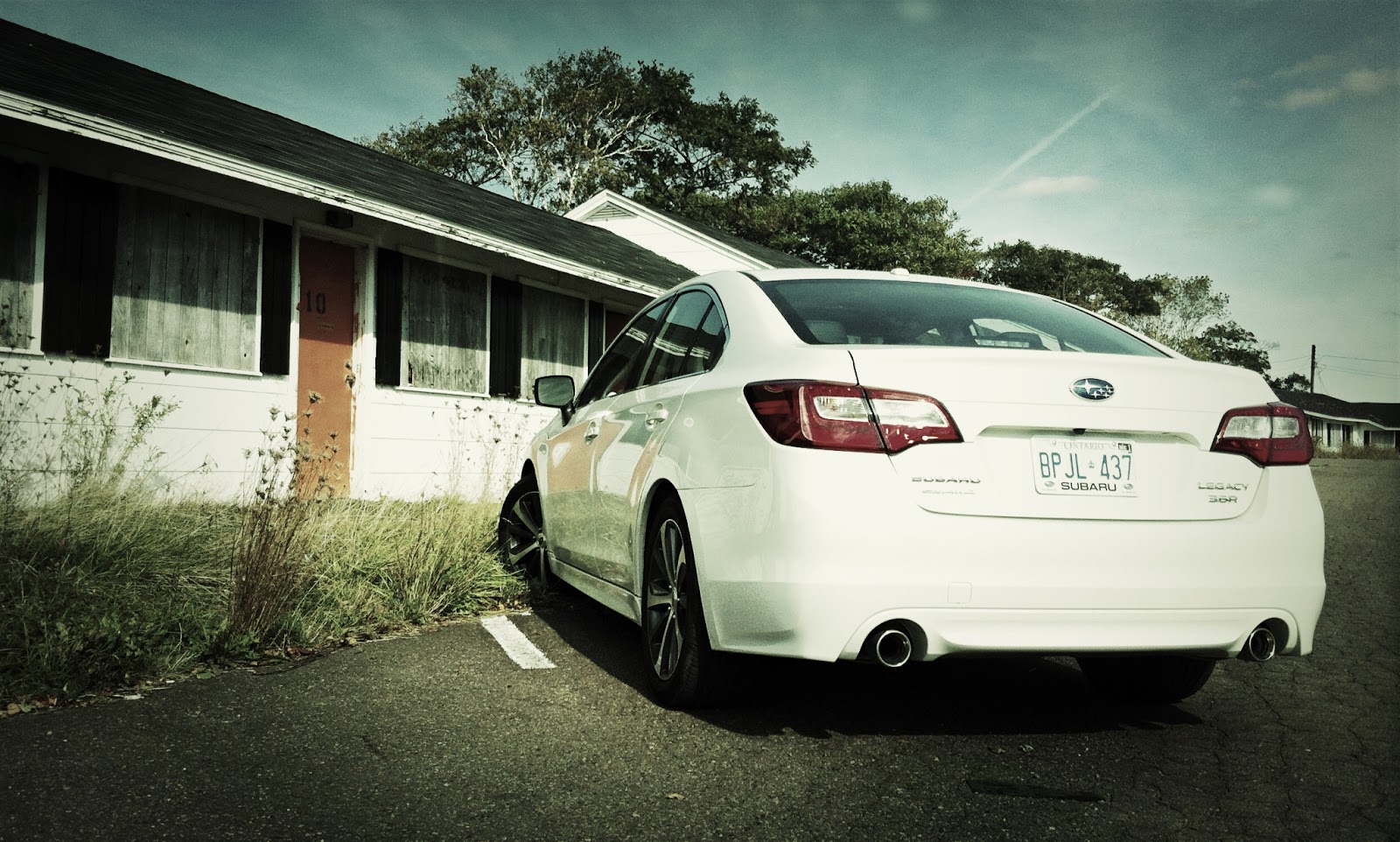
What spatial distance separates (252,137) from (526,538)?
20.2 feet

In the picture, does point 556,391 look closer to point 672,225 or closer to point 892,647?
point 892,647

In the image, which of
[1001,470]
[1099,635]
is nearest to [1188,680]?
[1099,635]

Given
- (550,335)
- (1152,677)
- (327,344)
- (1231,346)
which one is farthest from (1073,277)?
(1152,677)

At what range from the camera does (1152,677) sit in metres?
3.99

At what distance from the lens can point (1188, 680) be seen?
392 cm

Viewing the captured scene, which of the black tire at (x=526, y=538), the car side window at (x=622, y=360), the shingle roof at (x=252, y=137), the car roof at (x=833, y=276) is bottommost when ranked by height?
the black tire at (x=526, y=538)

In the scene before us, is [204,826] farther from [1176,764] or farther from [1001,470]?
[1176,764]

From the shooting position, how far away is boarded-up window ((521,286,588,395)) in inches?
509

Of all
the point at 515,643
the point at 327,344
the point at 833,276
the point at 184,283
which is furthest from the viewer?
the point at 327,344

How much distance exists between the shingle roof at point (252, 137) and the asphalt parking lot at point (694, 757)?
5.41m

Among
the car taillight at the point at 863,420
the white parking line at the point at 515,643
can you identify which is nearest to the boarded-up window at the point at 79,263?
the white parking line at the point at 515,643

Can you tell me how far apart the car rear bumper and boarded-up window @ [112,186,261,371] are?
699 centimetres

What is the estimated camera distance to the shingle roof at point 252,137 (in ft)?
26.2

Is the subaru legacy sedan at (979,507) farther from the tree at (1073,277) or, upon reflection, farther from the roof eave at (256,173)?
the tree at (1073,277)
